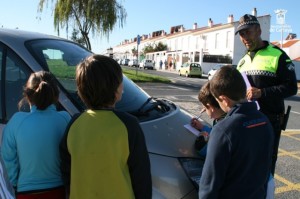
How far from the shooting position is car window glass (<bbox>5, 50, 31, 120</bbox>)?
288 centimetres

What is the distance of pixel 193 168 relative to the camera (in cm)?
267

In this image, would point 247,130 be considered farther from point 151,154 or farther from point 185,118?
point 185,118

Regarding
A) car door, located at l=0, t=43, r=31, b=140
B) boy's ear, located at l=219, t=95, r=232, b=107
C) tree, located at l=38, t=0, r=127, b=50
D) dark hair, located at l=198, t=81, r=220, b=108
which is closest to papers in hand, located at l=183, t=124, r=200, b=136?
dark hair, located at l=198, t=81, r=220, b=108

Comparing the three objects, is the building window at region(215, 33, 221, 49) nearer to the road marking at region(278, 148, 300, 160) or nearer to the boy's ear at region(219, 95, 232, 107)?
the road marking at region(278, 148, 300, 160)

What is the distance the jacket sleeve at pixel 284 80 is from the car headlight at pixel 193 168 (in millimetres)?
1128

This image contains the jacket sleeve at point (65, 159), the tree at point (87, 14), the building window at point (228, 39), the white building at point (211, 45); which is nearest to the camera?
the jacket sleeve at point (65, 159)

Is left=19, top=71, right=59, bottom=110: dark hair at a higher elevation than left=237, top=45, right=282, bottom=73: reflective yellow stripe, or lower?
lower

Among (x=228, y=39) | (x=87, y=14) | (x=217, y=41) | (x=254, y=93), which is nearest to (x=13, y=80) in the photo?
(x=254, y=93)

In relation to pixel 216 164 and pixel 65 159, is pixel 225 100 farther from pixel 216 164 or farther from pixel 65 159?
pixel 65 159

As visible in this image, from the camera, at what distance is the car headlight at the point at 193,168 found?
2584mm

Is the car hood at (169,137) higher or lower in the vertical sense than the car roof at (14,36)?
lower

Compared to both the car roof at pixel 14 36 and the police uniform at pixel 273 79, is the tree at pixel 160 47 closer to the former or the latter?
the police uniform at pixel 273 79

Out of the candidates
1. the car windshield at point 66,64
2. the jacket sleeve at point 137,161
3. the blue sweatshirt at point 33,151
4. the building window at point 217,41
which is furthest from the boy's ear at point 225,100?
the building window at point 217,41

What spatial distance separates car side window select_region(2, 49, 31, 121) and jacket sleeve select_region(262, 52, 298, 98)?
209cm
